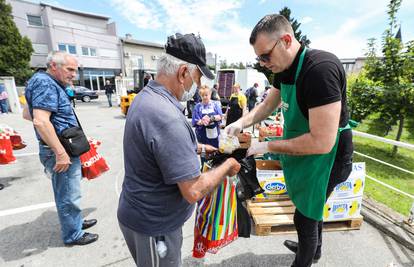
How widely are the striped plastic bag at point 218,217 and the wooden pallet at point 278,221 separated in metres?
1.02

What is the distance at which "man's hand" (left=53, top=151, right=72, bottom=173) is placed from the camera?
6.92ft

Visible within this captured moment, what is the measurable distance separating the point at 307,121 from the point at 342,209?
1793mm

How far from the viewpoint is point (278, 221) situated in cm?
260

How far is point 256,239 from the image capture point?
2580 millimetres

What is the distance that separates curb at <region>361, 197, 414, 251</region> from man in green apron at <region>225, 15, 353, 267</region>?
4.84 ft

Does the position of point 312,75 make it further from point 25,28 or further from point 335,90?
point 25,28

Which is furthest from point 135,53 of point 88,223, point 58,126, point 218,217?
point 218,217

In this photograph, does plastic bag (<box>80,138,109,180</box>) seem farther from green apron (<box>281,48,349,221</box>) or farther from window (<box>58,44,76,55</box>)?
window (<box>58,44,76,55</box>)

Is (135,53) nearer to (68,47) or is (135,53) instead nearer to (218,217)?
(68,47)

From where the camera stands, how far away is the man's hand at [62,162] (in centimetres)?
211

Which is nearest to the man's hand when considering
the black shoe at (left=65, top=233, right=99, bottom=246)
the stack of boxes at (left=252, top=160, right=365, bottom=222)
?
the black shoe at (left=65, top=233, right=99, bottom=246)

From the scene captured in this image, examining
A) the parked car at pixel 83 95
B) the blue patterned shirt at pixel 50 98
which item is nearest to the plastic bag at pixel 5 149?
the blue patterned shirt at pixel 50 98

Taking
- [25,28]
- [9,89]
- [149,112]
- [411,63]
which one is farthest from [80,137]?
[25,28]

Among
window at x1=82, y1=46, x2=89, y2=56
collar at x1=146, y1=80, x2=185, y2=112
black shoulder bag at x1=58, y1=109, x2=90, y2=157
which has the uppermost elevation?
window at x1=82, y1=46, x2=89, y2=56
